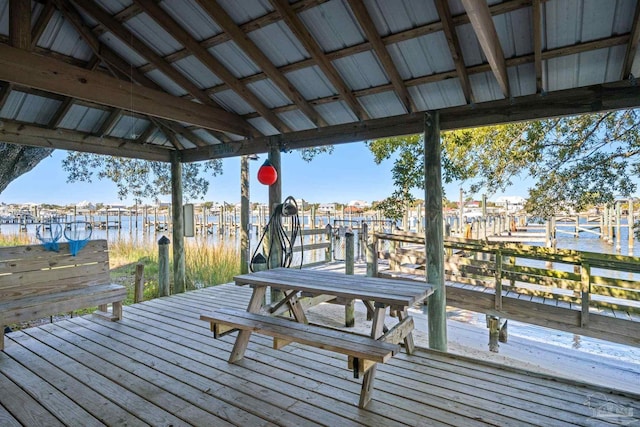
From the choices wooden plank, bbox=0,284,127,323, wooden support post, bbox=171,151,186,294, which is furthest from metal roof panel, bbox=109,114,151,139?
wooden plank, bbox=0,284,127,323

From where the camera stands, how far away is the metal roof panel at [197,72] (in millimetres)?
3557

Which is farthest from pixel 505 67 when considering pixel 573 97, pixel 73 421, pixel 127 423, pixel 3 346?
pixel 3 346

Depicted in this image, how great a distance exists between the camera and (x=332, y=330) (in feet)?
8.39

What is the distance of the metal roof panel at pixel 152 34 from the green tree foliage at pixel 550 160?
377 centimetres

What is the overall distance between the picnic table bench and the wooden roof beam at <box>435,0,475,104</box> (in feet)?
5.74

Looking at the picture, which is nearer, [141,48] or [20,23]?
[20,23]

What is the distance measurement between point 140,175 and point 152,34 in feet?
25.1

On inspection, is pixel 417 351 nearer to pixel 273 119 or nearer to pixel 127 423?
pixel 127 423

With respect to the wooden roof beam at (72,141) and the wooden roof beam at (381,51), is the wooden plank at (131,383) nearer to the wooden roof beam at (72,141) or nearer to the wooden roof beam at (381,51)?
the wooden roof beam at (72,141)

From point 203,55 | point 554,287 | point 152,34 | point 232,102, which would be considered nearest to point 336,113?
point 232,102

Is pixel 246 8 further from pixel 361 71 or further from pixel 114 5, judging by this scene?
pixel 114 5

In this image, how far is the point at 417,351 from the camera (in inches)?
117

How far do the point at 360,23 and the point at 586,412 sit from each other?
2.98 metres

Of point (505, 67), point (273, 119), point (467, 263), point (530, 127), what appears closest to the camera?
point (505, 67)
